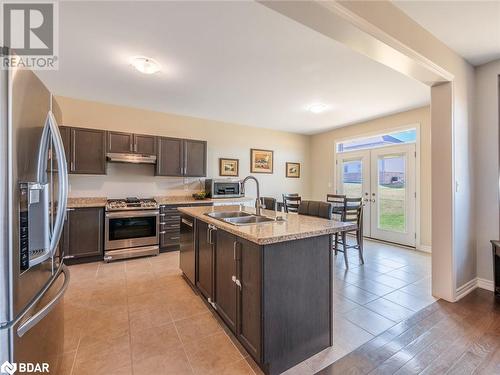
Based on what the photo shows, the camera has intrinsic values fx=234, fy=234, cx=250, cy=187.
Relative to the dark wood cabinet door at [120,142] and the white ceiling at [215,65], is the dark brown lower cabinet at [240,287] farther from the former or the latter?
the dark wood cabinet door at [120,142]

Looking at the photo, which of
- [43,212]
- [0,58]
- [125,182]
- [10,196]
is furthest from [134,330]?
[125,182]

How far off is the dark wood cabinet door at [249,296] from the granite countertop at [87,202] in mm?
2977

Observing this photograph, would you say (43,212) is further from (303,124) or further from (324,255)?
(303,124)

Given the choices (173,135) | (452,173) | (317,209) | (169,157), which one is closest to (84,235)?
(169,157)

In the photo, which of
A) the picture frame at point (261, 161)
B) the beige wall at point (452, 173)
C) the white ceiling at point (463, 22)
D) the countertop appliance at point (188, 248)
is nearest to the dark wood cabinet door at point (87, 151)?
the countertop appliance at point (188, 248)

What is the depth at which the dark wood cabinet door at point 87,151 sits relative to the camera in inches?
142

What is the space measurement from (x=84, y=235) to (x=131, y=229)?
0.62 m

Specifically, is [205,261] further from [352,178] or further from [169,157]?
[352,178]

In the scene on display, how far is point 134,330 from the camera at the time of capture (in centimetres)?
196

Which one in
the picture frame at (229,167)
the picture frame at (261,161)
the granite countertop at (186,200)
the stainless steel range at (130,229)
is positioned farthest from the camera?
the picture frame at (261,161)

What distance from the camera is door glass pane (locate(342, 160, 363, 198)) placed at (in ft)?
17.5

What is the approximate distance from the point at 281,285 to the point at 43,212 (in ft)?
4.39

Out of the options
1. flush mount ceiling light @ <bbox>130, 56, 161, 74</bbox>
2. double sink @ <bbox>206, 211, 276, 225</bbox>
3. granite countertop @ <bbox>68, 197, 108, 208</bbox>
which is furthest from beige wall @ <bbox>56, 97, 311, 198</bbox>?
double sink @ <bbox>206, 211, 276, 225</bbox>

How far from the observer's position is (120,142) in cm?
395
